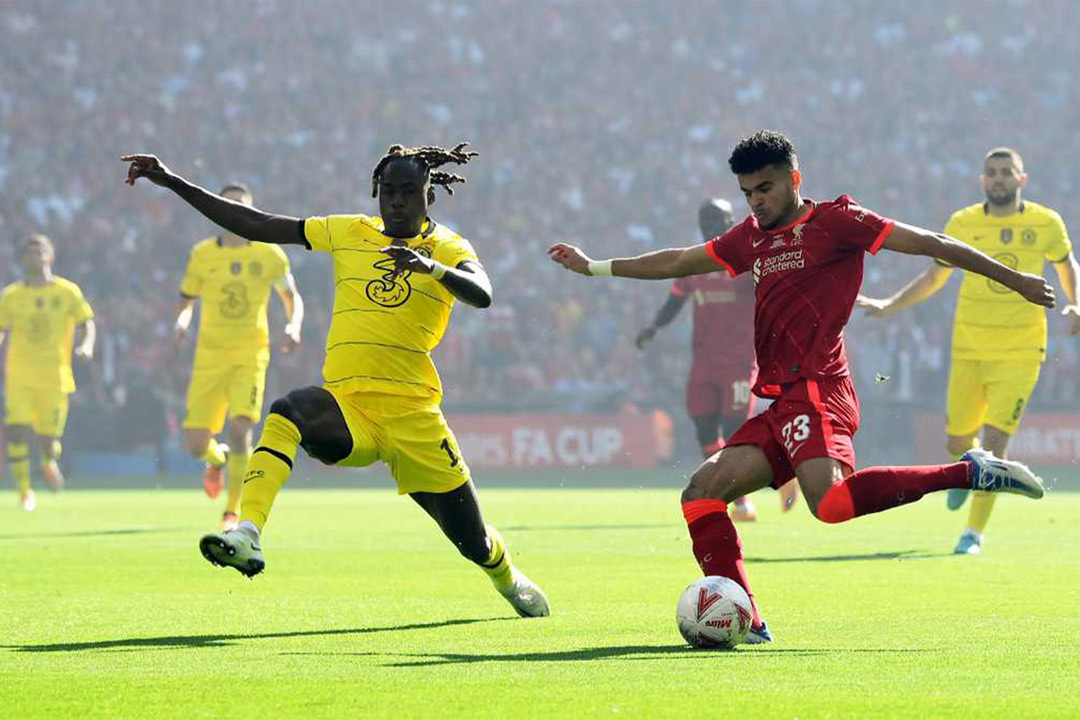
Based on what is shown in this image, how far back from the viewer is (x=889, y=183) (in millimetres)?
35719

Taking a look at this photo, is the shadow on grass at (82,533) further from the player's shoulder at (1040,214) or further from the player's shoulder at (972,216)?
the player's shoulder at (1040,214)

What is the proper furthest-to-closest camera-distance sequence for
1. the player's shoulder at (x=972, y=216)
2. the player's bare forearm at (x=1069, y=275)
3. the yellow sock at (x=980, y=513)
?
the player's shoulder at (x=972, y=216), the player's bare forearm at (x=1069, y=275), the yellow sock at (x=980, y=513)

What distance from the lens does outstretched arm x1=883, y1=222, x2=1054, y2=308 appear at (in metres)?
7.79

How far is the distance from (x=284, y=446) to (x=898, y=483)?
263cm

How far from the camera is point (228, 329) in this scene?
1616 centimetres

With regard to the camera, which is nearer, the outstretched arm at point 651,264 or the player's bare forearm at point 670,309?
the outstretched arm at point 651,264

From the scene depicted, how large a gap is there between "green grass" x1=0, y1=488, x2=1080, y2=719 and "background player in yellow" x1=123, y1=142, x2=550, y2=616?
0.52m

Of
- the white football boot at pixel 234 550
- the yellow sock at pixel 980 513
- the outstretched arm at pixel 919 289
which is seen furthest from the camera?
the yellow sock at pixel 980 513

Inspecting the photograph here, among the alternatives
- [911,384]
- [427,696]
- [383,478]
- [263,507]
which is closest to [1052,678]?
[427,696]

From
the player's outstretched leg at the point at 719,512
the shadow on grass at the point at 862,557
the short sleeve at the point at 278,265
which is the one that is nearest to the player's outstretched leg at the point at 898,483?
the player's outstretched leg at the point at 719,512

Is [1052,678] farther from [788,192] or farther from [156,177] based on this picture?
[156,177]

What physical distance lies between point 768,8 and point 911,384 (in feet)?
38.1

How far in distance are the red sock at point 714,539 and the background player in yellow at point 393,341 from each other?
1.33 meters

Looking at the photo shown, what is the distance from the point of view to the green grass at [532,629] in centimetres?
604
